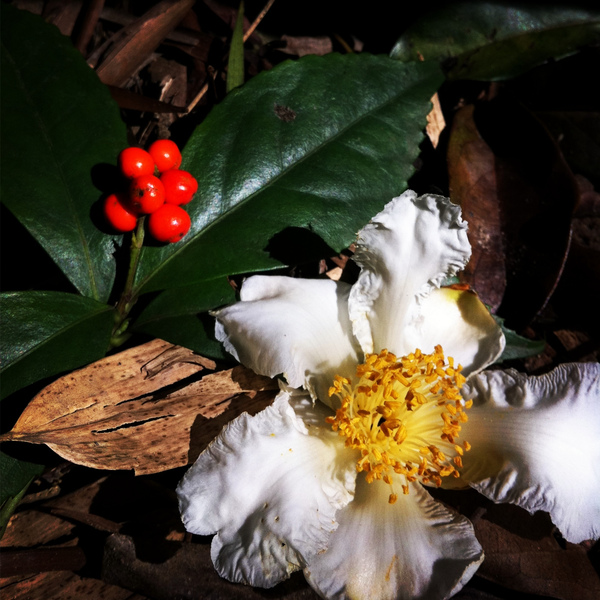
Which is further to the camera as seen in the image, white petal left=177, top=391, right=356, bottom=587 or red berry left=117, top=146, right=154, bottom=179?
red berry left=117, top=146, right=154, bottom=179

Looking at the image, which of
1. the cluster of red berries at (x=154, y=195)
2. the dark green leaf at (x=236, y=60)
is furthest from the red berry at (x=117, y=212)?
the dark green leaf at (x=236, y=60)

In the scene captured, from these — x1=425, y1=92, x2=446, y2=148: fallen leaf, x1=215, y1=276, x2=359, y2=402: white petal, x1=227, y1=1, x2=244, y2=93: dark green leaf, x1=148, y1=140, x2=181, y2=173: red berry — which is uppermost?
x1=227, y1=1, x2=244, y2=93: dark green leaf

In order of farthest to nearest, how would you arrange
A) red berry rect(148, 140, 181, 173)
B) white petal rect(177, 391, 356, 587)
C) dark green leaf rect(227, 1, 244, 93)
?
dark green leaf rect(227, 1, 244, 93) → red berry rect(148, 140, 181, 173) → white petal rect(177, 391, 356, 587)

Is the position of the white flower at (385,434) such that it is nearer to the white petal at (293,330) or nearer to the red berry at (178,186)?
the white petal at (293,330)

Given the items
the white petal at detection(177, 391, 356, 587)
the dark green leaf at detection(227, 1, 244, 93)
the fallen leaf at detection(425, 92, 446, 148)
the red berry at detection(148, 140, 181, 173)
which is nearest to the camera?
the white petal at detection(177, 391, 356, 587)

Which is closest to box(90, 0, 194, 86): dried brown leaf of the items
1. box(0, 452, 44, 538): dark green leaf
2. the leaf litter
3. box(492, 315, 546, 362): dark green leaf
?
the leaf litter

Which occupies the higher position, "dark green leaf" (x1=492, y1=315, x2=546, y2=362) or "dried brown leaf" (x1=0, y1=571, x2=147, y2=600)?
"dark green leaf" (x1=492, y1=315, x2=546, y2=362)

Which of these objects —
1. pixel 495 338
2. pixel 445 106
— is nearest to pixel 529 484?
pixel 495 338

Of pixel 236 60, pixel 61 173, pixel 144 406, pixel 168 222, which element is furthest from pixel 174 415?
pixel 236 60

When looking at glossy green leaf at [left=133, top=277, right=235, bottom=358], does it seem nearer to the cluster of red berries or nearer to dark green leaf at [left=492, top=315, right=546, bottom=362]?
the cluster of red berries
